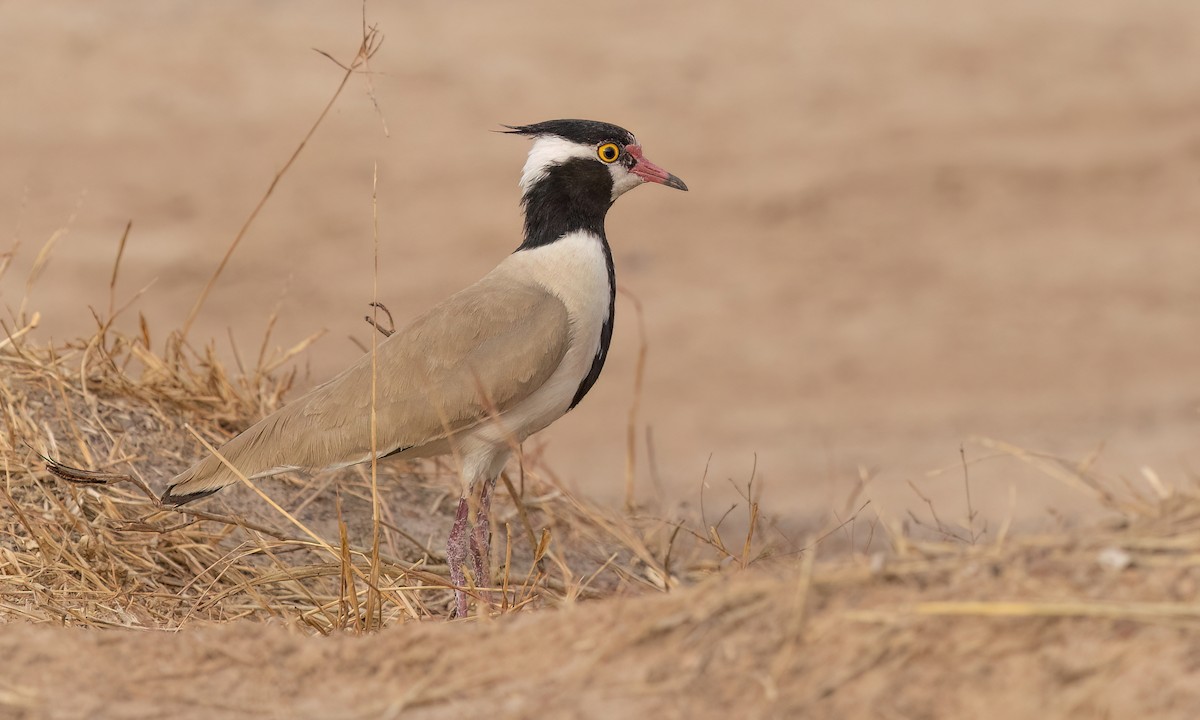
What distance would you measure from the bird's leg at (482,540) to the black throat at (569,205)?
1.80 feet

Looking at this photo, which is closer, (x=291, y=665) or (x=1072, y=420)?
(x=291, y=665)

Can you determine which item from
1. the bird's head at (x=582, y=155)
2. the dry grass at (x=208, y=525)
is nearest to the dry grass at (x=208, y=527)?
the dry grass at (x=208, y=525)

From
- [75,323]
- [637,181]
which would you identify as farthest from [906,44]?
[637,181]

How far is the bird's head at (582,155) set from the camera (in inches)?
183

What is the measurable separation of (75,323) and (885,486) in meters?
5.40

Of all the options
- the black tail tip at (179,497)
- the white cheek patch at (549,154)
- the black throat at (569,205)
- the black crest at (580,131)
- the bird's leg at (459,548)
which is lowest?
the bird's leg at (459,548)

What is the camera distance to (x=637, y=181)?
15.8 feet

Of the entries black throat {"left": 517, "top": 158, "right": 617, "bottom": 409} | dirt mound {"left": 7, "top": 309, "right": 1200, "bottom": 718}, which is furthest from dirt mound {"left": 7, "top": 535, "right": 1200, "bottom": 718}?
black throat {"left": 517, "top": 158, "right": 617, "bottom": 409}

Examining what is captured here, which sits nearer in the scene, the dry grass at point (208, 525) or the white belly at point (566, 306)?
the dry grass at point (208, 525)

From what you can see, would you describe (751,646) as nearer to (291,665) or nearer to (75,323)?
(291,665)

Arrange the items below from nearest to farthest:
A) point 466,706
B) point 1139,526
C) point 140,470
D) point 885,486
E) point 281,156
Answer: point 466,706, point 1139,526, point 140,470, point 885,486, point 281,156

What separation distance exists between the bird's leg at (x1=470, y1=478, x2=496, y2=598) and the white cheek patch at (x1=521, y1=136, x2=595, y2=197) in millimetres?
975

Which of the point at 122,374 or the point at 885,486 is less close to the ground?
the point at 122,374

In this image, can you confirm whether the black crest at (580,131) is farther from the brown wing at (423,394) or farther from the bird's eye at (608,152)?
the brown wing at (423,394)
